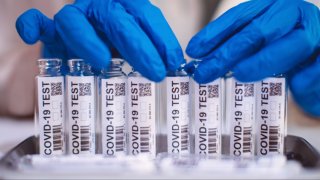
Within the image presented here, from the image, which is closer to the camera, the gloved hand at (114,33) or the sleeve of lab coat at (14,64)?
the gloved hand at (114,33)

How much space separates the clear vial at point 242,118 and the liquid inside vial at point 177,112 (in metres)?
0.09

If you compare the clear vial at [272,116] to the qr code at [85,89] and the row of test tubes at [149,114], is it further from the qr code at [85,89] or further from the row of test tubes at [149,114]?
the qr code at [85,89]

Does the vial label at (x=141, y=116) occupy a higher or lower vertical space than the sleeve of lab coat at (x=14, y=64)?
lower

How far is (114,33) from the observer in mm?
885

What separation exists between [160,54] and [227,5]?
0.48 metres

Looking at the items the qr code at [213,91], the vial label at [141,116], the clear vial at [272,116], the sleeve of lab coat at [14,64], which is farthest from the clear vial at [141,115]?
the sleeve of lab coat at [14,64]

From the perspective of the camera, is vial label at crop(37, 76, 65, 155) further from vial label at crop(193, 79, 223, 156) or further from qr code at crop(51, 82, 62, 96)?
vial label at crop(193, 79, 223, 156)

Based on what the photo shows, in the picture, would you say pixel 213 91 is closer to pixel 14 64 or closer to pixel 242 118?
pixel 242 118

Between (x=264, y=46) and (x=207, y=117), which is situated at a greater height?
(x=264, y=46)

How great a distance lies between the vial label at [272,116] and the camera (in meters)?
0.87

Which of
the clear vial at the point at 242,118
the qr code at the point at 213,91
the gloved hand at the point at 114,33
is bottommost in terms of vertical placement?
the clear vial at the point at 242,118

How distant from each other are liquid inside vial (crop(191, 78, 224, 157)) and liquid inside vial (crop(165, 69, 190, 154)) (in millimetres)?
19

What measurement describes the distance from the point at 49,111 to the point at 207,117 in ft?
0.99

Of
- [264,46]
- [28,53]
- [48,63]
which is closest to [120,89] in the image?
[48,63]
